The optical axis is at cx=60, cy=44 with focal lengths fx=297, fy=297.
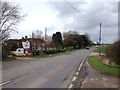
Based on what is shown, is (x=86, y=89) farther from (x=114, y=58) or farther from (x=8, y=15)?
(x=8, y=15)

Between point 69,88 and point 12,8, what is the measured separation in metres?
37.5

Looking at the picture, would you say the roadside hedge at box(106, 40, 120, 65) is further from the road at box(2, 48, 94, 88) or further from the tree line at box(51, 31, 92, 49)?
the tree line at box(51, 31, 92, 49)

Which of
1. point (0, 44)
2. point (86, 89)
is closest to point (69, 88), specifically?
point (86, 89)

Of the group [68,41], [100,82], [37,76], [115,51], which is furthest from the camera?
[68,41]

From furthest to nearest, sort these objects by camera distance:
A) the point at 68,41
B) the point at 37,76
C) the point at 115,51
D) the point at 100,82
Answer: the point at 68,41, the point at 115,51, the point at 37,76, the point at 100,82

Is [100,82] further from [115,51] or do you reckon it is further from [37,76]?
[115,51]

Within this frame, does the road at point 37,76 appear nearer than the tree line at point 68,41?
Yes

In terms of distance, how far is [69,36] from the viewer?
477 feet

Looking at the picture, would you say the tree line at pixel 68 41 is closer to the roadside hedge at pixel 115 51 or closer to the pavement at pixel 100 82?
the roadside hedge at pixel 115 51

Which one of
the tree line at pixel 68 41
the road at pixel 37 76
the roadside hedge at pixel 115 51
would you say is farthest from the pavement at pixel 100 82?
the tree line at pixel 68 41

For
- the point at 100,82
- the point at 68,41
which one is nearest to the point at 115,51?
the point at 100,82

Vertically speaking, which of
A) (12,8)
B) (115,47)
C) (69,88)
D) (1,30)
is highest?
(12,8)

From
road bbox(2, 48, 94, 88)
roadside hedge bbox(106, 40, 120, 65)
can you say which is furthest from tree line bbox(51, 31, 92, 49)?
roadside hedge bbox(106, 40, 120, 65)

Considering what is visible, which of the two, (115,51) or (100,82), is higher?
(115,51)
